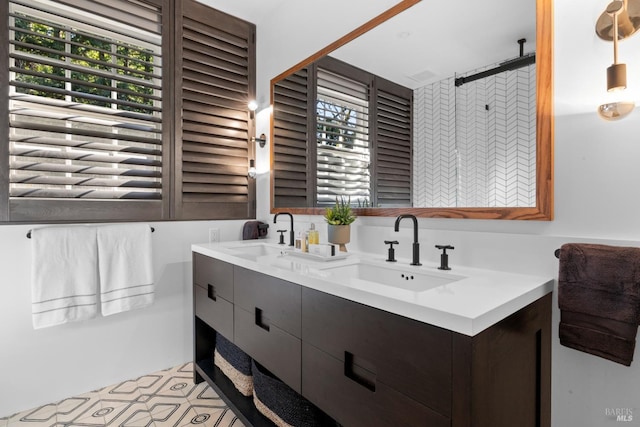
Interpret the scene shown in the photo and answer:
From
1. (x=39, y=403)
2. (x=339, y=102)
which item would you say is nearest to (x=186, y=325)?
(x=39, y=403)

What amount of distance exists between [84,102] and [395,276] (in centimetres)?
195

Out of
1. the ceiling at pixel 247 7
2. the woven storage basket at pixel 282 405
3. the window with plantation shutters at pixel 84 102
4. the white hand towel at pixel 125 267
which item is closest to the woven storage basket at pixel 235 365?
the woven storage basket at pixel 282 405

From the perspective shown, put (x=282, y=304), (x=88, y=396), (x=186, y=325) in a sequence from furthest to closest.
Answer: (x=186, y=325)
(x=88, y=396)
(x=282, y=304)

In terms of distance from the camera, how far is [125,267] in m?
1.96

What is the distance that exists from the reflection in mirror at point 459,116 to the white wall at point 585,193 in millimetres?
47

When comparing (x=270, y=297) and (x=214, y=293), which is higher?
(x=270, y=297)

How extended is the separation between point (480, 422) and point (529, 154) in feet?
2.74

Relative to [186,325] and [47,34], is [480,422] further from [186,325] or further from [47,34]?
[47,34]

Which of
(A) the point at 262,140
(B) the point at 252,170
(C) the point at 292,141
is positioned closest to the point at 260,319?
(C) the point at 292,141

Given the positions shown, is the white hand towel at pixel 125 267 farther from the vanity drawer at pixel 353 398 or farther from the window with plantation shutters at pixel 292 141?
the vanity drawer at pixel 353 398

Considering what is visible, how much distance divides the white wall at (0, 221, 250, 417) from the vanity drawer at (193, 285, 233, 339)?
37cm

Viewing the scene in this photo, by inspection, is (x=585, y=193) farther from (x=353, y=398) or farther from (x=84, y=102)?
(x=84, y=102)

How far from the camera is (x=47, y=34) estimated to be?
1.80 meters

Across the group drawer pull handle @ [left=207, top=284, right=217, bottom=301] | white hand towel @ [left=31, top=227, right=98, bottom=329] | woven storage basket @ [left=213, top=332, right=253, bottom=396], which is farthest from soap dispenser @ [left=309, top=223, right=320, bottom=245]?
white hand towel @ [left=31, top=227, right=98, bottom=329]
